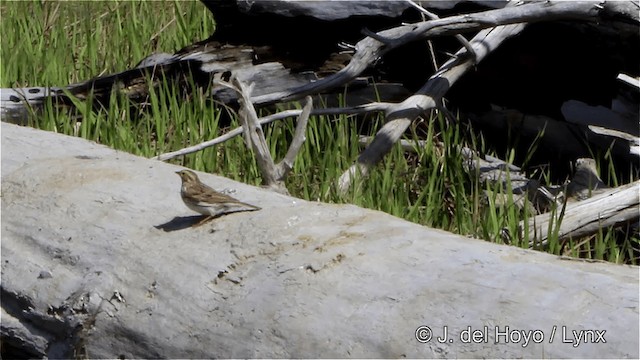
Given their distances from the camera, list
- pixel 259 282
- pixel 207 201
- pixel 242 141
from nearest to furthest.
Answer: pixel 259 282
pixel 207 201
pixel 242 141

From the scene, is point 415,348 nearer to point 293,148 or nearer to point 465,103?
point 293,148

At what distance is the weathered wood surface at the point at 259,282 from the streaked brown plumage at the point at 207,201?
0.18 ft

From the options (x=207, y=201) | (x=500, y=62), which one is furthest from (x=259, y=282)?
(x=500, y=62)

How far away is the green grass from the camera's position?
4.40 m

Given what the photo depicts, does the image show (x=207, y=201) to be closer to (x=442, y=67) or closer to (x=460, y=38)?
(x=460, y=38)

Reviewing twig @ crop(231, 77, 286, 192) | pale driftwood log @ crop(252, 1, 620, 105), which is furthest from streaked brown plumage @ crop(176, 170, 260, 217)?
pale driftwood log @ crop(252, 1, 620, 105)

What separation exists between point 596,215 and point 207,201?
5.87 ft

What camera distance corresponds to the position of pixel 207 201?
339 centimetres

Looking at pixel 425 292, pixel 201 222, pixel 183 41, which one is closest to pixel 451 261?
pixel 425 292

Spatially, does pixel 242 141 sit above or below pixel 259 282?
below

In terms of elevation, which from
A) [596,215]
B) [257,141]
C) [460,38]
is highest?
[460,38]

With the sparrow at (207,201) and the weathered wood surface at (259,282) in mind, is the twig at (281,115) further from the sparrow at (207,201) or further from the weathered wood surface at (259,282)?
the sparrow at (207,201)

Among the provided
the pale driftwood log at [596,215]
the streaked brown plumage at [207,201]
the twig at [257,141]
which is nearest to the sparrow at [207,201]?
the streaked brown plumage at [207,201]

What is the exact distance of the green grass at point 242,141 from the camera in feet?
14.4
